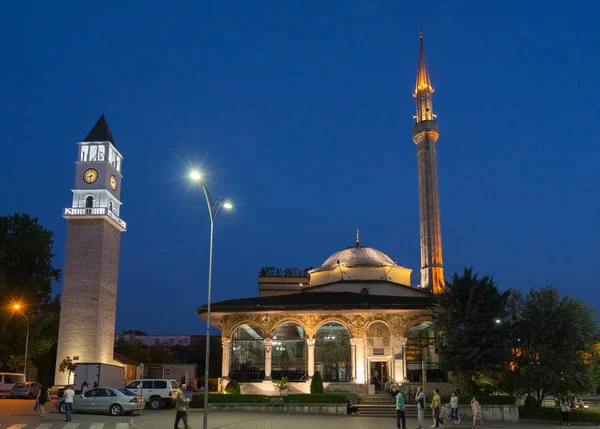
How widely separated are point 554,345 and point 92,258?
32.2 meters

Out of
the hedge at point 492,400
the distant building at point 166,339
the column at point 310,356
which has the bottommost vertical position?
the hedge at point 492,400

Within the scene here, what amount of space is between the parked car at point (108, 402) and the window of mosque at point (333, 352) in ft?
41.6

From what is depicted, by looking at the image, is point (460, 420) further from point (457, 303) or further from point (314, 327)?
point (314, 327)

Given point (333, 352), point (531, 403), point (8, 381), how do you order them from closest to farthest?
1. point (531, 403)
2. point (333, 352)
3. point (8, 381)

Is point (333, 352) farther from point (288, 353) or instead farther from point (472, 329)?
point (472, 329)

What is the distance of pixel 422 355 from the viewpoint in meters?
34.2

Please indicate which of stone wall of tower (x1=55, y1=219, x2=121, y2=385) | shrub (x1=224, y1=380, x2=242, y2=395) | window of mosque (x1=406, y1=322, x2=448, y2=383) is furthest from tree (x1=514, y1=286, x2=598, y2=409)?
stone wall of tower (x1=55, y1=219, x2=121, y2=385)

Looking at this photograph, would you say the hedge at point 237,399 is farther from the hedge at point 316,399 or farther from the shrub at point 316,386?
the shrub at point 316,386

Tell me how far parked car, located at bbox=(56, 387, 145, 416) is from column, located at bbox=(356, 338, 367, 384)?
11986mm

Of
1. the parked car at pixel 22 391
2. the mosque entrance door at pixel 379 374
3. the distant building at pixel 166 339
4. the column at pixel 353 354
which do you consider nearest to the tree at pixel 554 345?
the mosque entrance door at pixel 379 374

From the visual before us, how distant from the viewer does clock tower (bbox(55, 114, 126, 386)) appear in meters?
43.5

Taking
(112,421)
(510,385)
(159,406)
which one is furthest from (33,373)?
(510,385)

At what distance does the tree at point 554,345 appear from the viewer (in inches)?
1098

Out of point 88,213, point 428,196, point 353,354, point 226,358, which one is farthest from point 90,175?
point 353,354
